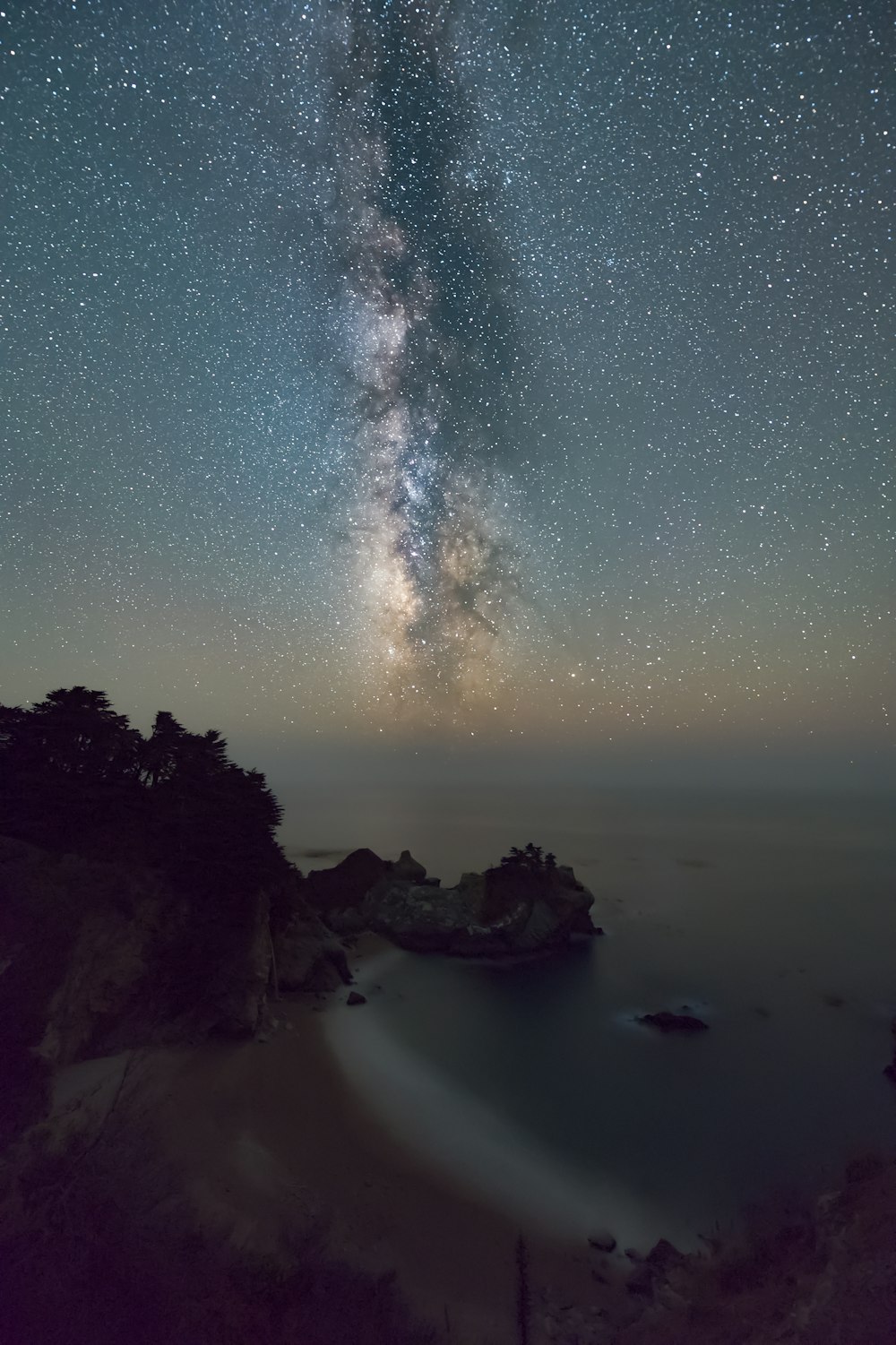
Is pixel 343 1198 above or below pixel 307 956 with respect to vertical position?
below

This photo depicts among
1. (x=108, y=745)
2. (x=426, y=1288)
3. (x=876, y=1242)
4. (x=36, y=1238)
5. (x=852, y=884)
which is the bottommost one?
(x=852, y=884)

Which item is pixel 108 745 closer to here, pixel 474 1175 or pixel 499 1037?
pixel 474 1175

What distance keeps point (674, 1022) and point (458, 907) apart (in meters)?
19.1

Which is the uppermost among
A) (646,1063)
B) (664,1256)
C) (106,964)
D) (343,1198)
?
(106,964)

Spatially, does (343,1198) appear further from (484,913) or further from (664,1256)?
(484,913)

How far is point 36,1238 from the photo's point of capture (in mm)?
11141

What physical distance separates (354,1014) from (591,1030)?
15159 mm

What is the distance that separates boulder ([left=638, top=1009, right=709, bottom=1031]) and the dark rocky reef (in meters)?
12.1

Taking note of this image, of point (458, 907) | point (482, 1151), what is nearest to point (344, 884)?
point (458, 907)

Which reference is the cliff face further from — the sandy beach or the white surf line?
the white surf line

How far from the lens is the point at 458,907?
4812 cm

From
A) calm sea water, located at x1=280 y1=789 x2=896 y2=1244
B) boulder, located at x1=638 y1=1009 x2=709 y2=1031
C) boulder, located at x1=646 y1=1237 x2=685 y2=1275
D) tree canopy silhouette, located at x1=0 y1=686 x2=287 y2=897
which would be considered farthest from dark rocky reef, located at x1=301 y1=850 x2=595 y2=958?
boulder, located at x1=646 y1=1237 x2=685 y2=1275

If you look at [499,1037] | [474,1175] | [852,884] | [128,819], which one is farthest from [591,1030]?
[852,884]

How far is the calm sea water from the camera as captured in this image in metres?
21.1
